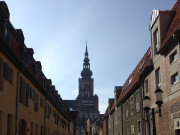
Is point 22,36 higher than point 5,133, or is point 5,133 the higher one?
point 22,36

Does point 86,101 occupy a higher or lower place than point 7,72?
higher

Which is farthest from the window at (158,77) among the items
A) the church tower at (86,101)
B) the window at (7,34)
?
the church tower at (86,101)

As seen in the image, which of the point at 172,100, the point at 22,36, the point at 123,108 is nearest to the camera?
the point at 172,100

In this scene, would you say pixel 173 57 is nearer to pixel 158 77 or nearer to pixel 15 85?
pixel 158 77

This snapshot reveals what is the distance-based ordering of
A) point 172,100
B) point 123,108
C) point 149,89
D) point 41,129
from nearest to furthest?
1. point 172,100
2. point 149,89
3. point 41,129
4. point 123,108

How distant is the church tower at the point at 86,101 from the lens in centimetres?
16138

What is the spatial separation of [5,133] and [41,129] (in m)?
13.3

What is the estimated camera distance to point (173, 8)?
20438mm

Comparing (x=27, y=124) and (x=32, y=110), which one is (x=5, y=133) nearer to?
(x=27, y=124)

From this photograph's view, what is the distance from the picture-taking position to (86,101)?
16288 centimetres

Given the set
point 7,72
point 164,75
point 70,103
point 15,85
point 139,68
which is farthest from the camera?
point 70,103

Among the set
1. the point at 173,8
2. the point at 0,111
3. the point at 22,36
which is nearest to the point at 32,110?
the point at 22,36

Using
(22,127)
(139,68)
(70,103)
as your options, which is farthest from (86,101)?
(22,127)

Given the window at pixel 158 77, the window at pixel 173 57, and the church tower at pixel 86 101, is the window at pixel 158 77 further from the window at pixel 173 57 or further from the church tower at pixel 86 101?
the church tower at pixel 86 101
